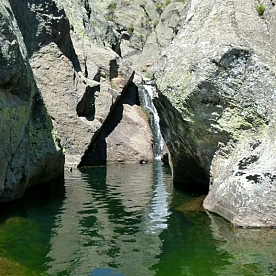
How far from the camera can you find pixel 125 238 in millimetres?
12000

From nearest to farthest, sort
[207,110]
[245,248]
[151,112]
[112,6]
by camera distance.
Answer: [245,248], [207,110], [151,112], [112,6]

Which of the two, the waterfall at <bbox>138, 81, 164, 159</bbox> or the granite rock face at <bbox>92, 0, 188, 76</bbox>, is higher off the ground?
the granite rock face at <bbox>92, 0, 188, 76</bbox>

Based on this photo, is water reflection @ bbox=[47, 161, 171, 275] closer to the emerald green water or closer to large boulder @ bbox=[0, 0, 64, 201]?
the emerald green water

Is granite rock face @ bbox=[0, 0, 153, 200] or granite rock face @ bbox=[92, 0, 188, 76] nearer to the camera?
granite rock face @ bbox=[0, 0, 153, 200]

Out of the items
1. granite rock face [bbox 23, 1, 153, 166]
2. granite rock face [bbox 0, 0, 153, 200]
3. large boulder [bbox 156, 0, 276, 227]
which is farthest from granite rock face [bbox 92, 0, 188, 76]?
large boulder [bbox 156, 0, 276, 227]

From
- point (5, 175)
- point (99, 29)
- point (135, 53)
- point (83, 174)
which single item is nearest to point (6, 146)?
point (5, 175)

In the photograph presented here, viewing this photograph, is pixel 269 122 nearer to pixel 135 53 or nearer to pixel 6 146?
pixel 6 146

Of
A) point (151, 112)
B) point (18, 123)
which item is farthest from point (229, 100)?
point (151, 112)

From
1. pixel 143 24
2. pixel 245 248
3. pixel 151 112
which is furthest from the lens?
pixel 143 24

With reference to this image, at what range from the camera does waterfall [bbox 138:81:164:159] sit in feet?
114

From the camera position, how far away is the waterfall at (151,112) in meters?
34.9

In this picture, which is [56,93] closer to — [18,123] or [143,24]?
[18,123]

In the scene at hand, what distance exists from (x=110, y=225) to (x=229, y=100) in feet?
19.0

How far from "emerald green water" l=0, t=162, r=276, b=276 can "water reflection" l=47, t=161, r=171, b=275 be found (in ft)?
0.08
